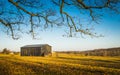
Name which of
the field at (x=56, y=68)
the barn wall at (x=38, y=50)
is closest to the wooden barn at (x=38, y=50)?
Answer: the barn wall at (x=38, y=50)

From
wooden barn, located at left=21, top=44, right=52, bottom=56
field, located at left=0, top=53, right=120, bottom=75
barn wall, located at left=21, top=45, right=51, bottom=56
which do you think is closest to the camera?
field, located at left=0, top=53, right=120, bottom=75

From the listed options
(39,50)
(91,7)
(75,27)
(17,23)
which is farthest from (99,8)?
(39,50)

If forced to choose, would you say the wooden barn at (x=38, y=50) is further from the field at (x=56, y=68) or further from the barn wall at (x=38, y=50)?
the field at (x=56, y=68)

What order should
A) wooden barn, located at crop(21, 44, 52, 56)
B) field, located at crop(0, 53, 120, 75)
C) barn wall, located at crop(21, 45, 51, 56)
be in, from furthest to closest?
1. wooden barn, located at crop(21, 44, 52, 56)
2. barn wall, located at crop(21, 45, 51, 56)
3. field, located at crop(0, 53, 120, 75)

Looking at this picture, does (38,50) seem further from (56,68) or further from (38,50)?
(56,68)

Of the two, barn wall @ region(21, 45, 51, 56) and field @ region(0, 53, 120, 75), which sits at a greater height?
barn wall @ region(21, 45, 51, 56)

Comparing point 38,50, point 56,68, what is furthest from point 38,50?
point 56,68

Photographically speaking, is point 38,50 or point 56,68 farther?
point 38,50

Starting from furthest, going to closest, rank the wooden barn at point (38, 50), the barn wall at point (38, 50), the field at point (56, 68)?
the wooden barn at point (38, 50) < the barn wall at point (38, 50) < the field at point (56, 68)

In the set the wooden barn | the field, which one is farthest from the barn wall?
the field

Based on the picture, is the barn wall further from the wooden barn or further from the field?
the field

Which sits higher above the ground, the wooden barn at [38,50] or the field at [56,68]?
the wooden barn at [38,50]

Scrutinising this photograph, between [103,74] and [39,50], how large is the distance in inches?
2663

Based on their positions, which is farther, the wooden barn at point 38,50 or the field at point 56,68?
the wooden barn at point 38,50
